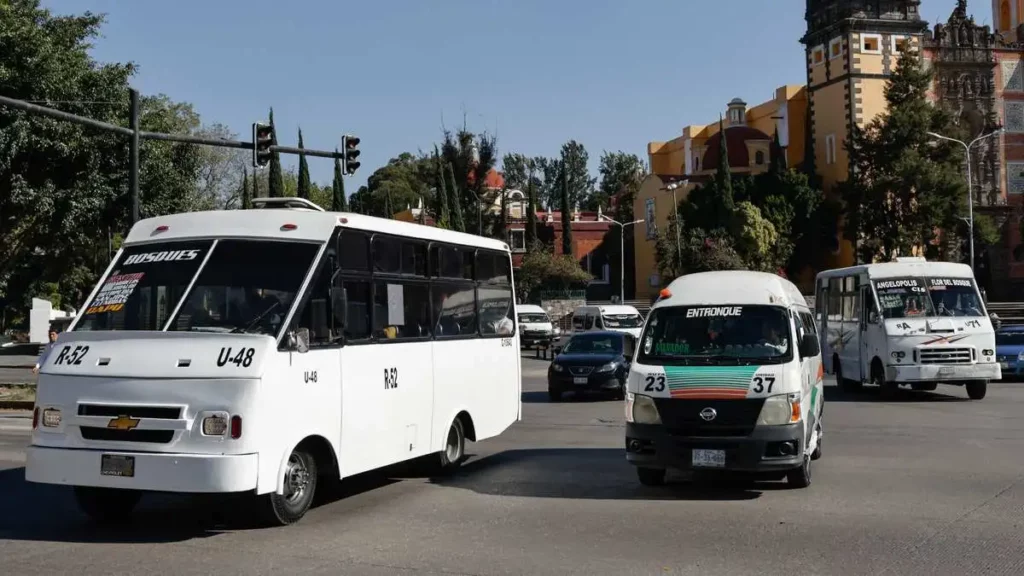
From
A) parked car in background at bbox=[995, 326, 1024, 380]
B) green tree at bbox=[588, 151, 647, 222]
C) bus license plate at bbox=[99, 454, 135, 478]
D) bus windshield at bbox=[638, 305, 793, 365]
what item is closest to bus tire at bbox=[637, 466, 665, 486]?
bus windshield at bbox=[638, 305, 793, 365]

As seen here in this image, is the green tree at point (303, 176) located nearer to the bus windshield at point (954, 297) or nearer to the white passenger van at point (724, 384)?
the bus windshield at point (954, 297)

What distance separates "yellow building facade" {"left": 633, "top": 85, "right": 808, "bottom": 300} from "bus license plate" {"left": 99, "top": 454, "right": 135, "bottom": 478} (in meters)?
73.1

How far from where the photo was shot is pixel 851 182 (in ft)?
238

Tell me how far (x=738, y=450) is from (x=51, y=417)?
20.8ft

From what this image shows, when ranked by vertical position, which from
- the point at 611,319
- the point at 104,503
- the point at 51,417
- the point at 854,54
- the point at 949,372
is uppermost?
the point at 854,54

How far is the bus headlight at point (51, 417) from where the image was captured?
358 inches

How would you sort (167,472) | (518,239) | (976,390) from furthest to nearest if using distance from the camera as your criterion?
1. (518,239)
2. (976,390)
3. (167,472)

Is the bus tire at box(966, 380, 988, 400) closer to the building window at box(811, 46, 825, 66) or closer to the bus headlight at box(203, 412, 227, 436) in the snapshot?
the bus headlight at box(203, 412, 227, 436)

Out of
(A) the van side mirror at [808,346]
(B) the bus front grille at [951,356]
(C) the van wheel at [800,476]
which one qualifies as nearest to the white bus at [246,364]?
(C) the van wheel at [800,476]

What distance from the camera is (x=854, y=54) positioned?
76.8 meters

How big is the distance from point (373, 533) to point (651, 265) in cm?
8277

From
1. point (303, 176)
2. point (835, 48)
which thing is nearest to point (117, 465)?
point (303, 176)

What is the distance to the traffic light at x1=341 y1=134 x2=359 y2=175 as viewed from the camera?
929 inches

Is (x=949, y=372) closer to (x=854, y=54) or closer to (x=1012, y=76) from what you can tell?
(x=854, y=54)
